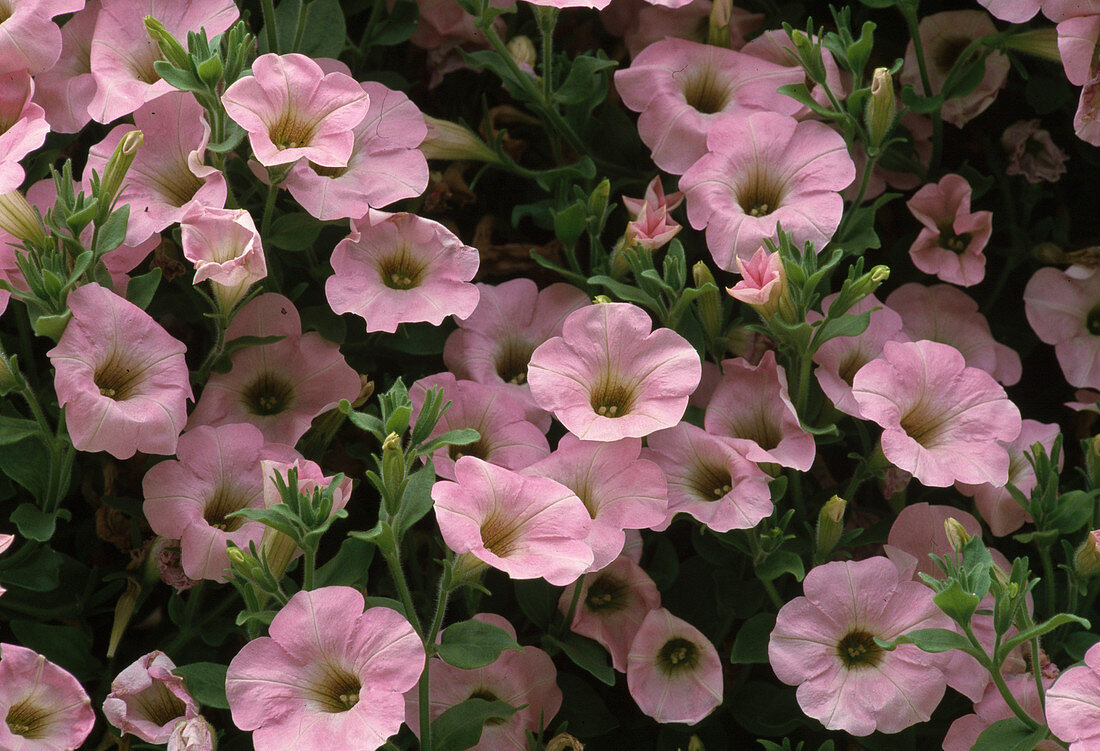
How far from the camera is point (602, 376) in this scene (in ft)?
3.76

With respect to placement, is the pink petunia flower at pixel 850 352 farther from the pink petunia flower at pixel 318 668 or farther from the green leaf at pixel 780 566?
the pink petunia flower at pixel 318 668

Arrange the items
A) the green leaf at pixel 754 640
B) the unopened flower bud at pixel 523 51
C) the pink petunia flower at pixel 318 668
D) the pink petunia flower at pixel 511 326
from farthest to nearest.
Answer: the unopened flower bud at pixel 523 51, the pink petunia flower at pixel 511 326, the green leaf at pixel 754 640, the pink petunia flower at pixel 318 668

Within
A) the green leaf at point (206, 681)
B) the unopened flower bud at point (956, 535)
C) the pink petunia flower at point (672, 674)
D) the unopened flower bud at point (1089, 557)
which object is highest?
the unopened flower bud at point (956, 535)

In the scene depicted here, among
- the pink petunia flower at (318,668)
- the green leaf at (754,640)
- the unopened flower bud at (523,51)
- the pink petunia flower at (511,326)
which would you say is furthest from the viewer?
the unopened flower bud at (523,51)

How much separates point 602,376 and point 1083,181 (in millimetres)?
851

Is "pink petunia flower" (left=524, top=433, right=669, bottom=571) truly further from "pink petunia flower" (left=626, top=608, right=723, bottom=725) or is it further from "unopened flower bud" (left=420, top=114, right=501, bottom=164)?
"unopened flower bud" (left=420, top=114, right=501, bottom=164)

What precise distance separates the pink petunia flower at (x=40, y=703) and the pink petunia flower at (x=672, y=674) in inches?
21.5

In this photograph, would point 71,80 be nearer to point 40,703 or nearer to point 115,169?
point 115,169

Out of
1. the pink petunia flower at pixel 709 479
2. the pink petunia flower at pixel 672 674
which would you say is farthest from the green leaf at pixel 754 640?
the pink petunia flower at pixel 709 479

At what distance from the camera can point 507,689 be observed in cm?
112

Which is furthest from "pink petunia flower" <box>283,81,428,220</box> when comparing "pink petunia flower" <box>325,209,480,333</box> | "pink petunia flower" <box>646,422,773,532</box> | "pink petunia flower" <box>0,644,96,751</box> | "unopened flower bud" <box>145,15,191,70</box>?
"pink petunia flower" <box>0,644,96,751</box>

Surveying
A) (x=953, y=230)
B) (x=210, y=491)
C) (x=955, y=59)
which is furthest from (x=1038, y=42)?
(x=210, y=491)

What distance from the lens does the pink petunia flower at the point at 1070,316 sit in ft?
4.45

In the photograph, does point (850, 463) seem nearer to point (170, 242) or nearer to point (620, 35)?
point (620, 35)
